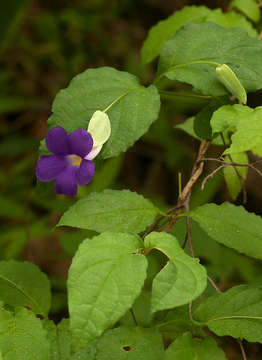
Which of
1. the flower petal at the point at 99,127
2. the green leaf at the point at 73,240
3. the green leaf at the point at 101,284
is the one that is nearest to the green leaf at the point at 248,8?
the flower petal at the point at 99,127

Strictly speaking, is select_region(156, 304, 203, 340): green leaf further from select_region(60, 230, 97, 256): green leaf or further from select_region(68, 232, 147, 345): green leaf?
select_region(60, 230, 97, 256): green leaf

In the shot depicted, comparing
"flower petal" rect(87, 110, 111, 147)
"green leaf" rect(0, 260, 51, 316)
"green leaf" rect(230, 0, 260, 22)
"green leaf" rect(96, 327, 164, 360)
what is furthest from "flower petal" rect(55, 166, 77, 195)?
"green leaf" rect(230, 0, 260, 22)

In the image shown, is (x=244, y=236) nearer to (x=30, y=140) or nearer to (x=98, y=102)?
(x=98, y=102)

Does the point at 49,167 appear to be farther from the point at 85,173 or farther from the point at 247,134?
the point at 247,134

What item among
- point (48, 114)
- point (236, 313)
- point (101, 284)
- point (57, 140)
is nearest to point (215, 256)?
point (236, 313)

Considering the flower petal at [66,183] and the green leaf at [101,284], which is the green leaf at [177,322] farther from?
the flower petal at [66,183]

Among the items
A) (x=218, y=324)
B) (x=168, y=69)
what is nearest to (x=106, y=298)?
(x=218, y=324)
